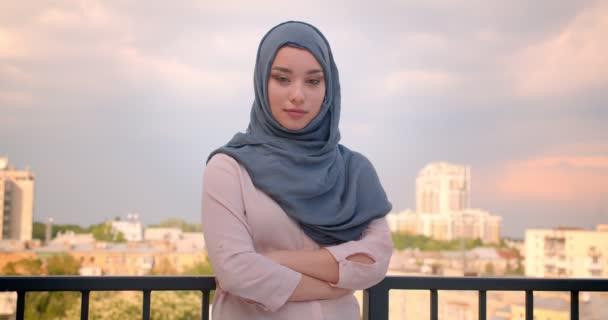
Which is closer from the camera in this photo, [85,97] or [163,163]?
[85,97]

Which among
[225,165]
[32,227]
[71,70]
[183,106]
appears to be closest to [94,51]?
[71,70]

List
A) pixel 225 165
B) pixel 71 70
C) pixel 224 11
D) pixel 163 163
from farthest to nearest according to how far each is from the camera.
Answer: pixel 224 11 < pixel 163 163 < pixel 71 70 < pixel 225 165

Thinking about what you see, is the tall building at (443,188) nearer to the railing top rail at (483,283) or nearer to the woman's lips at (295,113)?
the railing top rail at (483,283)

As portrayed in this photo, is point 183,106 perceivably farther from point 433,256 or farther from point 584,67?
point 584,67

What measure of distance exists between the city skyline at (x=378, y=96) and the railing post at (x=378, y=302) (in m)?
36.6

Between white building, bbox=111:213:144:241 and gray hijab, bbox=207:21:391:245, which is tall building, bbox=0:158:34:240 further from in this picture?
gray hijab, bbox=207:21:391:245

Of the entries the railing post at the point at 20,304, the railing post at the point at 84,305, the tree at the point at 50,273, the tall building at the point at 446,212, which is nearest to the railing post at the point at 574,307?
the railing post at the point at 84,305

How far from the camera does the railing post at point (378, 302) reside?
4.18ft

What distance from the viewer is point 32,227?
43500 mm

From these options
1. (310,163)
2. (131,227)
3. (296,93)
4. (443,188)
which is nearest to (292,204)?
(310,163)

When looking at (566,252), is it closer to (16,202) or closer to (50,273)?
(50,273)

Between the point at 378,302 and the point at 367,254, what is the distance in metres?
0.25

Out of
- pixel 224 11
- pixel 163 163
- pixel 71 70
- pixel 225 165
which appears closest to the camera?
pixel 225 165

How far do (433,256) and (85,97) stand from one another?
2657cm
